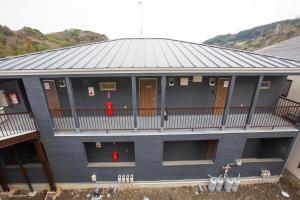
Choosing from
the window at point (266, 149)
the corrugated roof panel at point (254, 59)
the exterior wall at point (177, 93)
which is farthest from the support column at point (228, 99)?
the window at point (266, 149)

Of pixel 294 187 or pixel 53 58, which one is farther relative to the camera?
pixel 294 187

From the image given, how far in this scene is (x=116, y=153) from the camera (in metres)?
8.67

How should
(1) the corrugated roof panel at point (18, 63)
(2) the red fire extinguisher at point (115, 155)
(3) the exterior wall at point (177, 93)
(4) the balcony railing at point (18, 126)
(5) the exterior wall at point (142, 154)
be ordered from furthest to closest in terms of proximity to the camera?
(2) the red fire extinguisher at point (115, 155)
(3) the exterior wall at point (177, 93)
(5) the exterior wall at point (142, 154)
(4) the balcony railing at point (18, 126)
(1) the corrugated roof panel at point (18, 63)

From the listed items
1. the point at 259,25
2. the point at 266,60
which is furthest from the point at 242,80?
the point at 259,25

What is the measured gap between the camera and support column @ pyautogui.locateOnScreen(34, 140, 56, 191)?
7270mm

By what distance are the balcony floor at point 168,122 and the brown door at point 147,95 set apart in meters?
0.40

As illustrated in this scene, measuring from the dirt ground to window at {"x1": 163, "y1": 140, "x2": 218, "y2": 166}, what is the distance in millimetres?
1485

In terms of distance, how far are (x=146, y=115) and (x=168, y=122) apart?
138 cm

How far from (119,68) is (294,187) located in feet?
35.9

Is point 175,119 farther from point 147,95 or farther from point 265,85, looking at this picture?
point 265,85

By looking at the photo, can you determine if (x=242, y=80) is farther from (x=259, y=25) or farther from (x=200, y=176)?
(x=259, y=25)

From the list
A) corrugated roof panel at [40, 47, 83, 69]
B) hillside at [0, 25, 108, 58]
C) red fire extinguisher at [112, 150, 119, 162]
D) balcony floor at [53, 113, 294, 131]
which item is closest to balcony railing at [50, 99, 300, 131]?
balcony floor at [53, 113, 294, 131]

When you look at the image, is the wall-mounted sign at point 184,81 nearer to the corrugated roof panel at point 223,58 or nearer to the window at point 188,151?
the corrugated roof panel at point 223,58

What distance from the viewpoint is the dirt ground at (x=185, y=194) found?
7.97 metres
